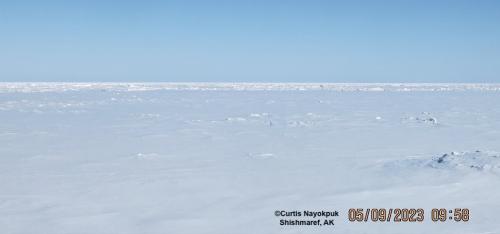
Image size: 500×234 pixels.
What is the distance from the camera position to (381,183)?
567 cm

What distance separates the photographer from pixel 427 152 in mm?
7961

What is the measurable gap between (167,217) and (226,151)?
384 cm

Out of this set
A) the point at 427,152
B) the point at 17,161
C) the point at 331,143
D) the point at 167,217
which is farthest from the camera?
the point at 331,143

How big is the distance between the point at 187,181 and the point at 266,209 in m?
1.58

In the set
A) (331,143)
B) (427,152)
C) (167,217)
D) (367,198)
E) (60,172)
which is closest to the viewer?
(167,217)

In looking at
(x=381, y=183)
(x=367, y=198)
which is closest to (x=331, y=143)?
(x=381, y=183)

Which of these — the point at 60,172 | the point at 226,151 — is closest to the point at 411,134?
the point at 226,151

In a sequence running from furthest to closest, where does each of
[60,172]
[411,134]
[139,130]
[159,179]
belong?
[139,130] → [411,134] → [60,172] → [159,179]

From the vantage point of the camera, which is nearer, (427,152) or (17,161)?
(17,161)

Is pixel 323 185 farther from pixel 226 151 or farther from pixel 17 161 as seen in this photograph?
pixel 17 161

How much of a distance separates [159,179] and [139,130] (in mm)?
5724

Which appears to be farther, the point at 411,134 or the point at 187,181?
the point at 411,134

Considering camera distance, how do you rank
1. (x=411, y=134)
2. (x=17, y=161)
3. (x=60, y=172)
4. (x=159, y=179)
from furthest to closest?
(x=411, y=134) < (x=17, y=161) < (x=60, y=172) < (x=159, y=179)

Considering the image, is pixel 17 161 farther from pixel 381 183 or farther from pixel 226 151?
pixel 381 183
